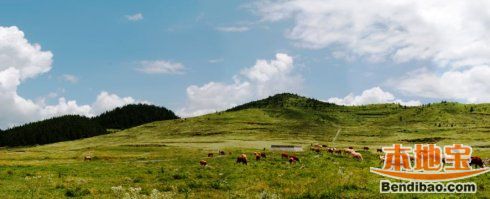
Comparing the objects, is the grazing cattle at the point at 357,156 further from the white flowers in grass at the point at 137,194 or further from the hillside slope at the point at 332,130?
the hillside slope at the point at 332,130

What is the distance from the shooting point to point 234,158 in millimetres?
58750

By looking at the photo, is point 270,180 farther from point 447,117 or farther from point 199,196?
point 447,117

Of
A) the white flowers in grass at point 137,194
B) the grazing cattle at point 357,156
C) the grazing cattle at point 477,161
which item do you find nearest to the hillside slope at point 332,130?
the grazing cattle at point 357,156

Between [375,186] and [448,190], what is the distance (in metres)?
3.84

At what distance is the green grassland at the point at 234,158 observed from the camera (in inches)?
1086

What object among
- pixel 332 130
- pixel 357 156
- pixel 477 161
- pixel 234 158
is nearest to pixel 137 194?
pixel 477 161

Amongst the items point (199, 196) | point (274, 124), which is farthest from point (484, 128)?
point (199, 196)

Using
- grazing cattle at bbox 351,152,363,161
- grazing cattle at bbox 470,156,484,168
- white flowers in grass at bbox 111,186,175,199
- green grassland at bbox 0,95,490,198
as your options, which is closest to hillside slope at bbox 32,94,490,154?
green grassland at bbox 0,95,490,198

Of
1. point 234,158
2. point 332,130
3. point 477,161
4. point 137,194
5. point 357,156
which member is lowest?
point 137,194

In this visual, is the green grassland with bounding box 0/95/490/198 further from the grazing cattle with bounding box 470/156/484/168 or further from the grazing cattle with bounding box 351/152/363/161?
the grazing cattle with bounding box 470/156/484/168

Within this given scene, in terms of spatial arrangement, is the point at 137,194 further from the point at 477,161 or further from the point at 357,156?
the point at 357,156

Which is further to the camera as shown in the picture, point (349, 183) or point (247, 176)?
point (247, 176)

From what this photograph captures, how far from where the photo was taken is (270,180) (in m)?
31.2

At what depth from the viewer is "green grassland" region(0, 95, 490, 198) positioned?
27.6 meters
